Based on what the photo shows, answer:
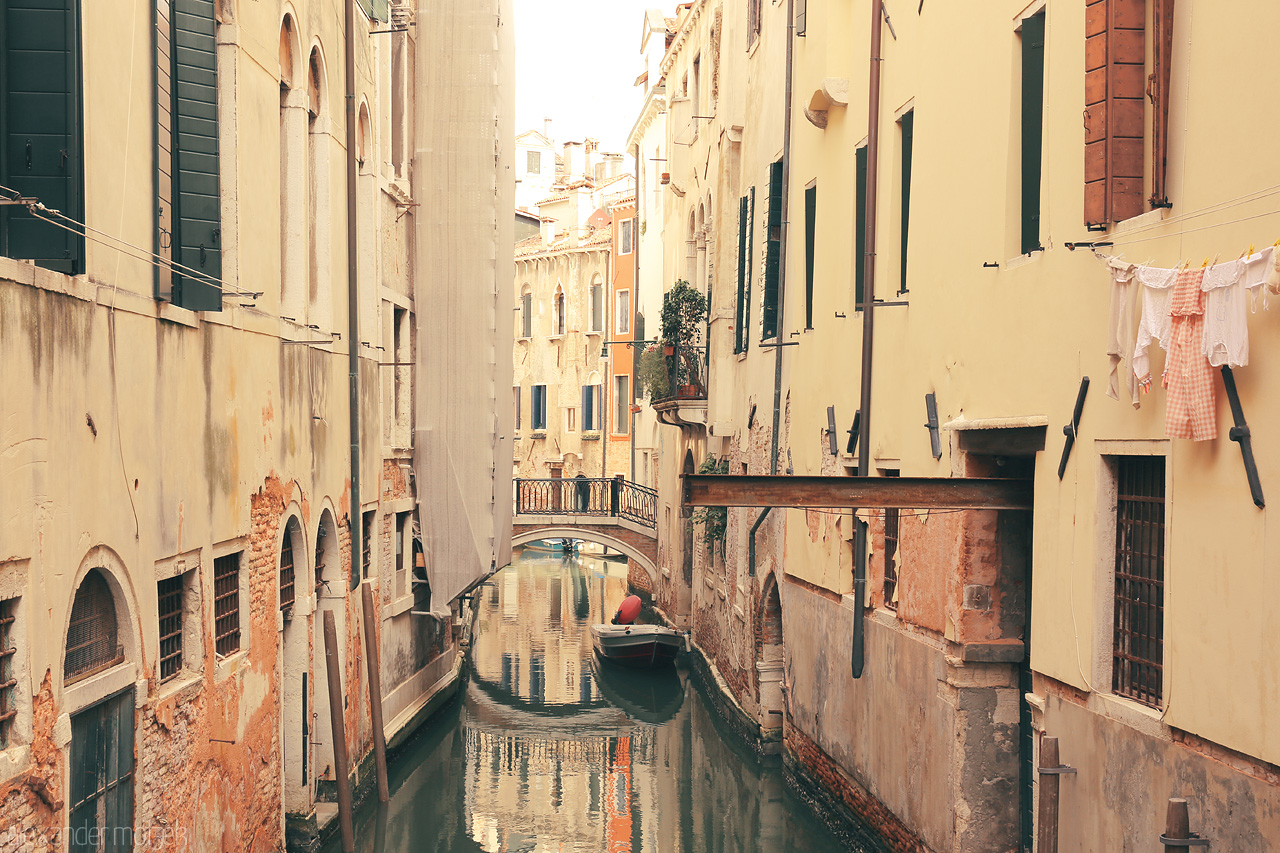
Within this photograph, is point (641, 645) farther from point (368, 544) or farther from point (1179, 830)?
point (1179, 830)

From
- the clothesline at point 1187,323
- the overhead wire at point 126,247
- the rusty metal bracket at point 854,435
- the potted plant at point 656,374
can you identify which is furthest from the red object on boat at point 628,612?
the clothesline at point 1187,323

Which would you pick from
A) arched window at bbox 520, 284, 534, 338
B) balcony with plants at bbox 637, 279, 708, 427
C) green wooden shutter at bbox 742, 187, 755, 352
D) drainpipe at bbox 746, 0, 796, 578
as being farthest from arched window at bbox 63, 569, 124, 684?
arched window at bbox 520, 284, 534, 338

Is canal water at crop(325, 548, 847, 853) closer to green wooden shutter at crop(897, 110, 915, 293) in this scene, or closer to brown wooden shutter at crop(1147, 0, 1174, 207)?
green wooden shutter at crop(897, 110, 915, 293)

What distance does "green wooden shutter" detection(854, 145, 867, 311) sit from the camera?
35.4ft

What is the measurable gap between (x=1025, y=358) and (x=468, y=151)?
9.66 meters

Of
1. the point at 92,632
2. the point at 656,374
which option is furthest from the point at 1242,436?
the point at 656,374

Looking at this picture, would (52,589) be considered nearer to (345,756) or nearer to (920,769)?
(345,756)

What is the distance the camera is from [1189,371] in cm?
532

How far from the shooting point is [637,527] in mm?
25406

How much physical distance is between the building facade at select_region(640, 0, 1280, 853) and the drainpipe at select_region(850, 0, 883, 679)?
0.05 m

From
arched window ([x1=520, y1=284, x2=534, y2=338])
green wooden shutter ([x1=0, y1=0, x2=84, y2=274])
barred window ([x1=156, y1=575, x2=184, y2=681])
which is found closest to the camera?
green wooden shutter ([x1=0, y1=0, x2=84, y2=274])

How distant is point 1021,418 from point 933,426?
1.47m

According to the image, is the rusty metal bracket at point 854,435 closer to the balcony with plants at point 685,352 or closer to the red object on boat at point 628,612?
the balcony with plants at point 685,352

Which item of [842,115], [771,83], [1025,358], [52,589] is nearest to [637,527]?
[771,83]
